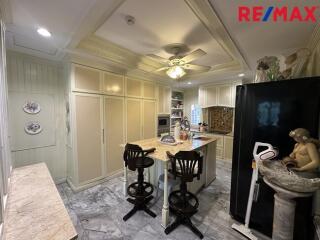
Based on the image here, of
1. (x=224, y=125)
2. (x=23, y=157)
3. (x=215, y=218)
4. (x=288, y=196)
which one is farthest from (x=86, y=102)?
(x=224, y=125)

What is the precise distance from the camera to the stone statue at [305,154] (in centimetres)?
124

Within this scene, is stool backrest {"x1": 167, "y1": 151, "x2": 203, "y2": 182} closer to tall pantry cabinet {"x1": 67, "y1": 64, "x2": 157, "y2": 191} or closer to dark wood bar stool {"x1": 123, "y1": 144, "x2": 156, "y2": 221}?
dark wood bar stool {"x1": 123, "y1": 144, "x2": 156, "y2": 221}

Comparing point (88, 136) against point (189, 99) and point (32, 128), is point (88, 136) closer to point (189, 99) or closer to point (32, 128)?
point (32, 128)

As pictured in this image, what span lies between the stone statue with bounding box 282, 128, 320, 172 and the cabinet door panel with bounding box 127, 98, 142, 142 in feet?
9.66

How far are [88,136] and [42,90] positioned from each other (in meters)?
1.19

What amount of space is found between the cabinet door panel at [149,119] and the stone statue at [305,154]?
3.03 meters

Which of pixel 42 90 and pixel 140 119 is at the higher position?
pixel 42 90

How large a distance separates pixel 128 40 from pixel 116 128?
1.82 meters

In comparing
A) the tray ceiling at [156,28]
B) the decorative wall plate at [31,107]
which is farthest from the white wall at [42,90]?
the tray ceiling at [156,28]

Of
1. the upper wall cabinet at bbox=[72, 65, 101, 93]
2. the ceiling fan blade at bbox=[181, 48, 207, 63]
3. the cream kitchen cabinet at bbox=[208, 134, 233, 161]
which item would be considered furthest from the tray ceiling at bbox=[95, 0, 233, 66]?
the cream kitchen cabinet at bbox=[208, 134, 233, 161]

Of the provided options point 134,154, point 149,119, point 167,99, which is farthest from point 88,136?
point 167,99

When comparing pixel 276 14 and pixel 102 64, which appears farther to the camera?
pixel 102 64

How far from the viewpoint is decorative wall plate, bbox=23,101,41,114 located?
253cm

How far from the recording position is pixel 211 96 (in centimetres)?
462
